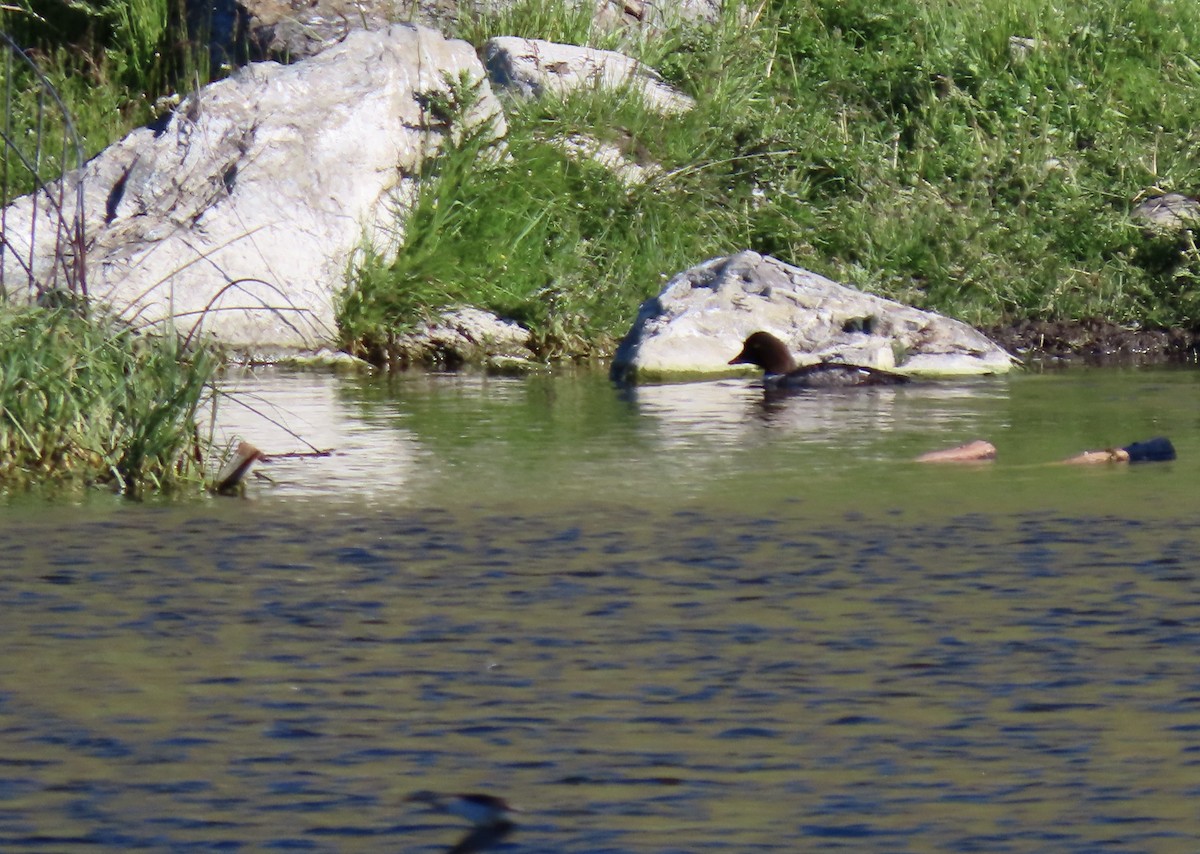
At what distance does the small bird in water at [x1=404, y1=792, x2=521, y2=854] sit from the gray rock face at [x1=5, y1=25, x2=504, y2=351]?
941cm

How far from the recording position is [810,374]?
11391mm

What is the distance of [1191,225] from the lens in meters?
14.4

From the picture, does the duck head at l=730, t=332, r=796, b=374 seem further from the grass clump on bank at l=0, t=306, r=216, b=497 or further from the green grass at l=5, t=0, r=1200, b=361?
the grass clump on bank at l=0, t=306, r=216, b=497

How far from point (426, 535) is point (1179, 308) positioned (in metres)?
9.24

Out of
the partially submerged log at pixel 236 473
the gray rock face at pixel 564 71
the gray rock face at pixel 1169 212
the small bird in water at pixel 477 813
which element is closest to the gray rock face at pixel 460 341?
the gray rock face at pixel 564 71

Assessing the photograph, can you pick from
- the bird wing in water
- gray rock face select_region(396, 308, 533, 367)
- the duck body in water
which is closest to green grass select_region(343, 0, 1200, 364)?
gray rock face select_region(396, 308, 533, 367)

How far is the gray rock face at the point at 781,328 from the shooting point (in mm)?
12141

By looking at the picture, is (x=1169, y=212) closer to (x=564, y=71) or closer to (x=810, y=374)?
(x=564, y=71)

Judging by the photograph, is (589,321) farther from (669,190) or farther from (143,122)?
(143,122)

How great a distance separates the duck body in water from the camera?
11.3 m

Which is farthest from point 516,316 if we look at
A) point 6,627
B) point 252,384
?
point 6,627

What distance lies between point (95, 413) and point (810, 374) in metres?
5.09

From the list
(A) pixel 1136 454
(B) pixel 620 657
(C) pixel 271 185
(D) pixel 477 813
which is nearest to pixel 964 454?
(A) pixel 1136 454

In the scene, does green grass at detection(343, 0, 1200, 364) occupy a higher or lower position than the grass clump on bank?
higher
